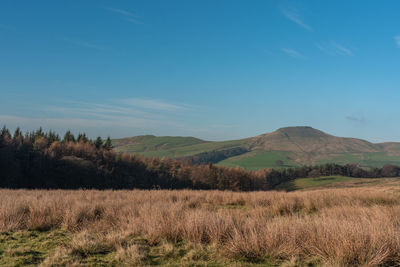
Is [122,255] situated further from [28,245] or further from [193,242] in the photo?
[28,245]

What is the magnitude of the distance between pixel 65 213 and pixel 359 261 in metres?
7.61

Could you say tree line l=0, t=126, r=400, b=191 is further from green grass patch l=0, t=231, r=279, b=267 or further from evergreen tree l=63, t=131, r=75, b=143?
green grass patch l=0, t=231, r=279, b=267

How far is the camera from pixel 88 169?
2303 inches

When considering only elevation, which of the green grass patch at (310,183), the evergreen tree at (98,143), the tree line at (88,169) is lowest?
the green grass patch at (310,183)

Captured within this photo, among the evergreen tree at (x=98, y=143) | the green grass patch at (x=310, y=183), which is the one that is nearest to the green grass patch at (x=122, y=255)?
the evergreen tree at (x=98, y=143)

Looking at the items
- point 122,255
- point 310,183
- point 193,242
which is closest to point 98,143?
point 310,183

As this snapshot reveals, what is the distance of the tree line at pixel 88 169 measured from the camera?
177 ft

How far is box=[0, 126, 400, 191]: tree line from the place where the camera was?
2126 inches

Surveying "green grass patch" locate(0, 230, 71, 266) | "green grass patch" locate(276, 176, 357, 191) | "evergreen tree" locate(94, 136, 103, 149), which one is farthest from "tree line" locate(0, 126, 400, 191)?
"green grass patch" locate(0, 230, 71, 266)

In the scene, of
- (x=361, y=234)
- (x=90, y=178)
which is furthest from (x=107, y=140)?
(x=361, y=234)

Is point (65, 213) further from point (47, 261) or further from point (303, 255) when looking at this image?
point (303, 255)

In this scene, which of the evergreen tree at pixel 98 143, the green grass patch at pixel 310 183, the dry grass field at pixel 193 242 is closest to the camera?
the dry grass field at pixel 193 242

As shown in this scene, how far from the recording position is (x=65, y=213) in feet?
26.9

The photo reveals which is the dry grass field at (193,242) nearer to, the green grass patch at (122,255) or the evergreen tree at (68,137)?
the green grass patch at (122,255)
